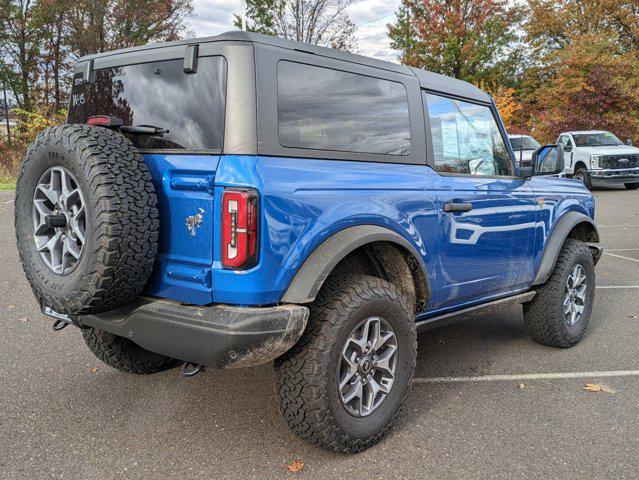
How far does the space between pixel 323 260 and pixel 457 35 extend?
30.6 m

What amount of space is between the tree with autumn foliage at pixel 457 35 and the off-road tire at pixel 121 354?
29.4 meters

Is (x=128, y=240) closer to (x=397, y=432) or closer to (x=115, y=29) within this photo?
(x=397, y=432)

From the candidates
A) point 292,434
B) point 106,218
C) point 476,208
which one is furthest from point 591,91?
point 106,218

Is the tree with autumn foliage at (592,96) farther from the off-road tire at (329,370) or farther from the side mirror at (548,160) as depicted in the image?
the off-road tire at (329,370)

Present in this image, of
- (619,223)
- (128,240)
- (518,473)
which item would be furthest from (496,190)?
(619,223)

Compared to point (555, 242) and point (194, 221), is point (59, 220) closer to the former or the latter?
point (194, 221)

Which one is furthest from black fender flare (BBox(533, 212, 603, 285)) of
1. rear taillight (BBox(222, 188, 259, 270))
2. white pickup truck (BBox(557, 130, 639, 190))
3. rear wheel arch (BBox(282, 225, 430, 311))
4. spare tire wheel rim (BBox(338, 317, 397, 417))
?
white pickup truck (BBox(557, 130, 639, 190))

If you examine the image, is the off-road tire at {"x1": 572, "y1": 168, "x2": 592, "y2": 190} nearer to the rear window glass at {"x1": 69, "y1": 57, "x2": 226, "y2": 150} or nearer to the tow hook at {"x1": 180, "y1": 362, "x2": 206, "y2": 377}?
the rear window glass at {"x1": 69, "y1": 57, "x2": 226, "y2": 150}

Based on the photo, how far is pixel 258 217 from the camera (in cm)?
250

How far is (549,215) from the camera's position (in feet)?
14.6

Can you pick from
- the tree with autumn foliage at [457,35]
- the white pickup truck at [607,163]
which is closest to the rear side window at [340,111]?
the white pickup truck at [607,163]

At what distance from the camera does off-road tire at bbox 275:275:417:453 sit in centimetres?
271

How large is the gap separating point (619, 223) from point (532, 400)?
9563mm

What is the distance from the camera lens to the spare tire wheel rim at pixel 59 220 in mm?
2664
